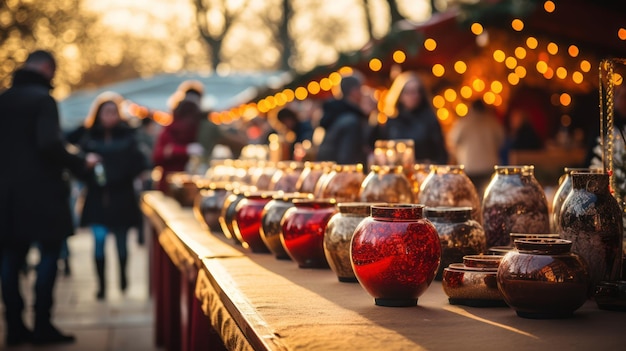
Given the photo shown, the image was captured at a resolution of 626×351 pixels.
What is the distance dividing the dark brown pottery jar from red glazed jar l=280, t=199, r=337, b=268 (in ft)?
2.91

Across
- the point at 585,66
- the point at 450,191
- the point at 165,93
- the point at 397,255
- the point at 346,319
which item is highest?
the point at 165,93

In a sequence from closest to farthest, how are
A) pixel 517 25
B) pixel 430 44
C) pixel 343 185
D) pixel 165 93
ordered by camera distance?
1. pixel 343 185
2. pixel 517 25
3. pixel 430 44
4. pixel 165 93

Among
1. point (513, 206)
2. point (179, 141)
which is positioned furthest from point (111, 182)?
point (513, 206)

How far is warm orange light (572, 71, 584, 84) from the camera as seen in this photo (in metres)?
13.0

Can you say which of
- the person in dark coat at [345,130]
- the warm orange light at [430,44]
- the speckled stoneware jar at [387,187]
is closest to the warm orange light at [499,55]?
the warm orange light at [430,44]

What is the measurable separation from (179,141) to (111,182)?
705mm

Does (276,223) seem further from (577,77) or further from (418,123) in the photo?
(577,77)

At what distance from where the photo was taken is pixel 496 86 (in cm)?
1499

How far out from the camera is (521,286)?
Result: 213 cm

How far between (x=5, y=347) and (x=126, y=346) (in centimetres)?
76

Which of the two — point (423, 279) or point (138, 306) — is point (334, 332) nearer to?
point (423, 279)

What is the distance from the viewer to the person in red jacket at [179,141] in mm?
9008

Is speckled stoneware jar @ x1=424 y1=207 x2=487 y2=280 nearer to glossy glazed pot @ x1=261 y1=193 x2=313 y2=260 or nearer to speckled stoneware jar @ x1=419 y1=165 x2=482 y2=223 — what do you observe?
speckled stoneware jar @ x1=419 y1=165 x2=482 y2=223

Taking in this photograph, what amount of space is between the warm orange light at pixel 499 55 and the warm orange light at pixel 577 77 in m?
0.92
